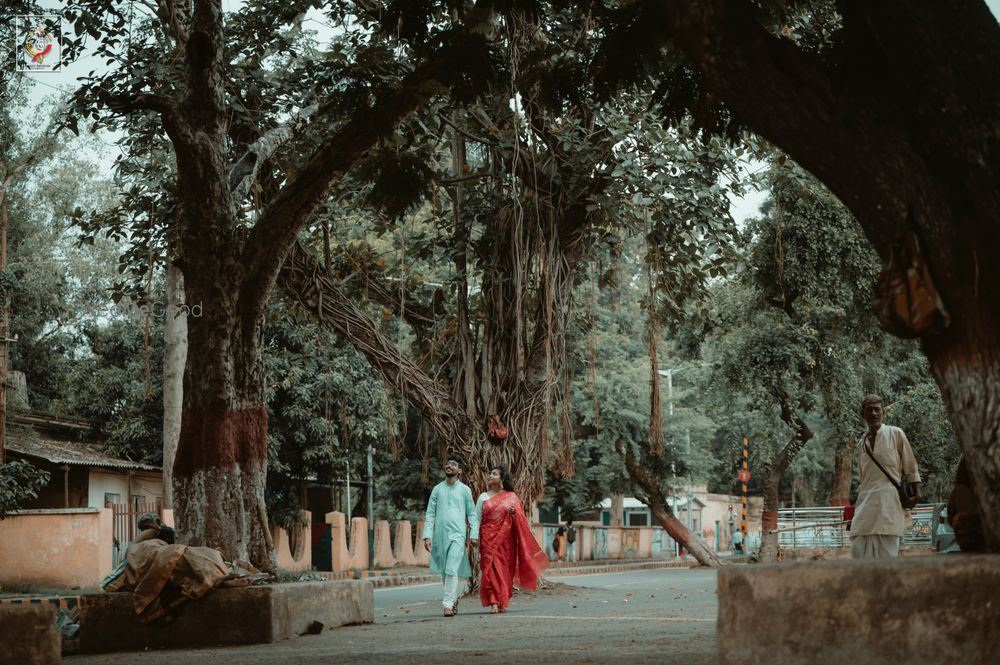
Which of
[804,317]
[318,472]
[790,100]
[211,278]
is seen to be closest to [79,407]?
[318,472]

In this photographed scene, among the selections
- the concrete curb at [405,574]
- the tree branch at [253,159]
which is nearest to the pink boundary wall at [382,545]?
the concrete curb at [405,574]

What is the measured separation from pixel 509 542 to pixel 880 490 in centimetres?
533

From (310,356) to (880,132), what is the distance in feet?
75.8

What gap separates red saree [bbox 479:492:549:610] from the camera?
12.6 meters

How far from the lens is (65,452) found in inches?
1040

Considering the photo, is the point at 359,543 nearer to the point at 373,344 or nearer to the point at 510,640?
the point at 373,344

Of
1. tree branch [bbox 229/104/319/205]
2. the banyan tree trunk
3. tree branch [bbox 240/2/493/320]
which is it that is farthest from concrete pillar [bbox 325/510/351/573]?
tree branch [bbox 240/2/493/320]

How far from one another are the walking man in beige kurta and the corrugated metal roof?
790 inches

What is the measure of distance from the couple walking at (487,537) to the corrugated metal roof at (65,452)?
1459 cm

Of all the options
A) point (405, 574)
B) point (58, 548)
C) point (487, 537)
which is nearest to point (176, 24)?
point (487, 537)

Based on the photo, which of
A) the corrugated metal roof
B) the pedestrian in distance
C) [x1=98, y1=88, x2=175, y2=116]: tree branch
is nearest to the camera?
[x1=98, y1=88, x2=175, y2=116]: tree branch

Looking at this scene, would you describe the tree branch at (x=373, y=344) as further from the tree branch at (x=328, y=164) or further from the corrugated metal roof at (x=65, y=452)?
the corrugated metal roof at (x=65, y=452)

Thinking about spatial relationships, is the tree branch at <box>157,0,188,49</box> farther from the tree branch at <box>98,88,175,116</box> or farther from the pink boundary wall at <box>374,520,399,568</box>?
the pink boundary wall at <box>374,520,399,568</box>

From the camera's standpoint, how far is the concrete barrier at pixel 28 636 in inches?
222
